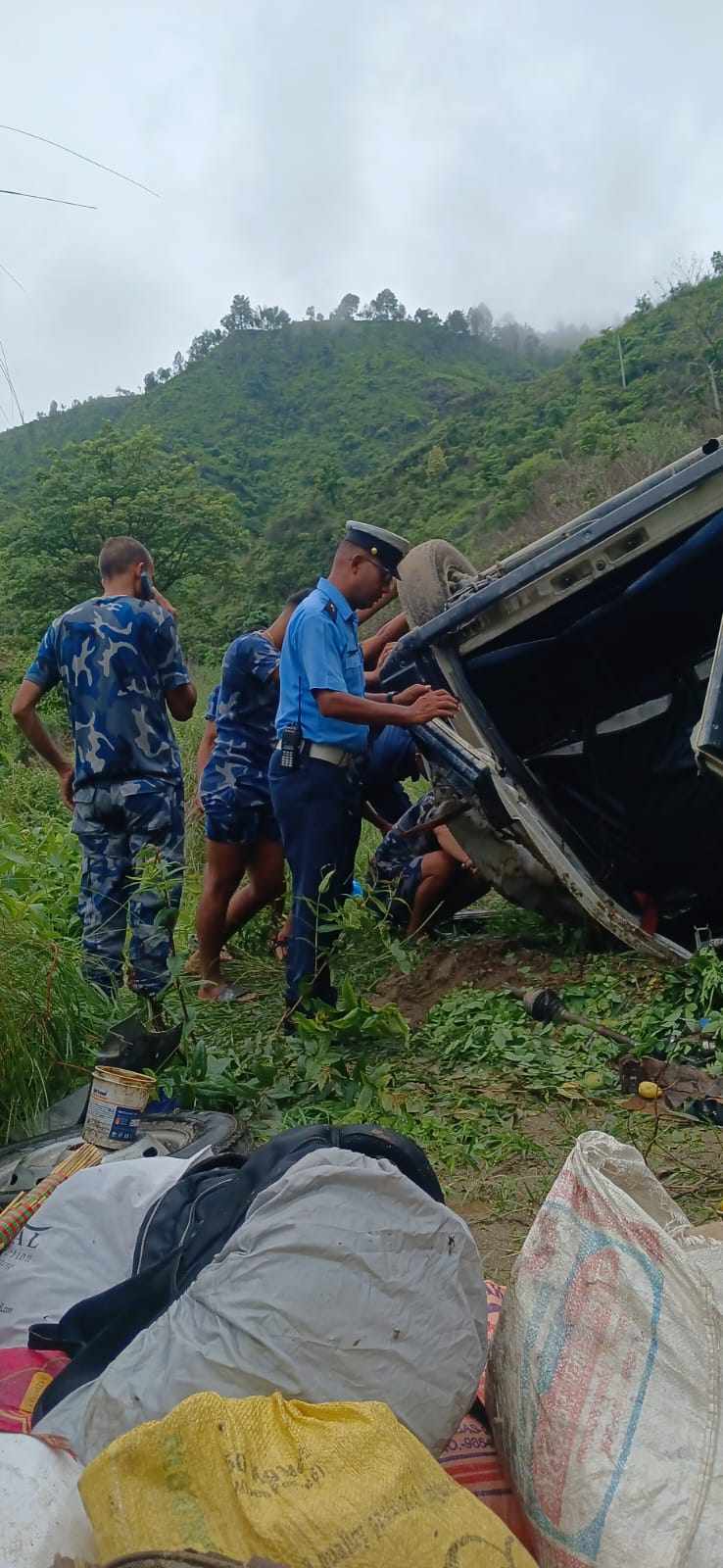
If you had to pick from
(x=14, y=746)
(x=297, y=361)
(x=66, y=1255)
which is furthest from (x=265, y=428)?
(x=66, y=1255)

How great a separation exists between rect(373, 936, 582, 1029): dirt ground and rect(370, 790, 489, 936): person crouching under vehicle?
0.74ft

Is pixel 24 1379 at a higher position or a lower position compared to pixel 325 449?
lower

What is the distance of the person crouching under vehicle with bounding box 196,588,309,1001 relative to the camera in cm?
499

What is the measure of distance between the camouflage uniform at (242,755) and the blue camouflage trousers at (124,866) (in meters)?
0.80

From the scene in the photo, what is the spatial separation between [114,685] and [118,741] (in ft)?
0.65

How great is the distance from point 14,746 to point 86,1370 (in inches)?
444

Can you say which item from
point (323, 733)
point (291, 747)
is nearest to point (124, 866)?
point (291, 747)

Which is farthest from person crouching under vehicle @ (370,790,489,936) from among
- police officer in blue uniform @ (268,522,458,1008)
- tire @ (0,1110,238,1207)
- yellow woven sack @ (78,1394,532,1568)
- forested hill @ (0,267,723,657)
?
forested hill @ (0,267,723,657)

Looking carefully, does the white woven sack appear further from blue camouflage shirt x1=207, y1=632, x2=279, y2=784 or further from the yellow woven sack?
blue camouflage shirt x1=207, y1=632, x2=279, y2=784

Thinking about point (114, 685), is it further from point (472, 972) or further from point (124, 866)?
point (472, 972)

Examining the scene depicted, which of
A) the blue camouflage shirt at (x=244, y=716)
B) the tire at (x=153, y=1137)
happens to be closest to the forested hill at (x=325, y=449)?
the blue camouflage shirt at (x=244, y=716)

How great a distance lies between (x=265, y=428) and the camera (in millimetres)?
44094

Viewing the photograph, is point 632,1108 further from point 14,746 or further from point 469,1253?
point 14,746

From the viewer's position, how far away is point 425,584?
15.0 feet
